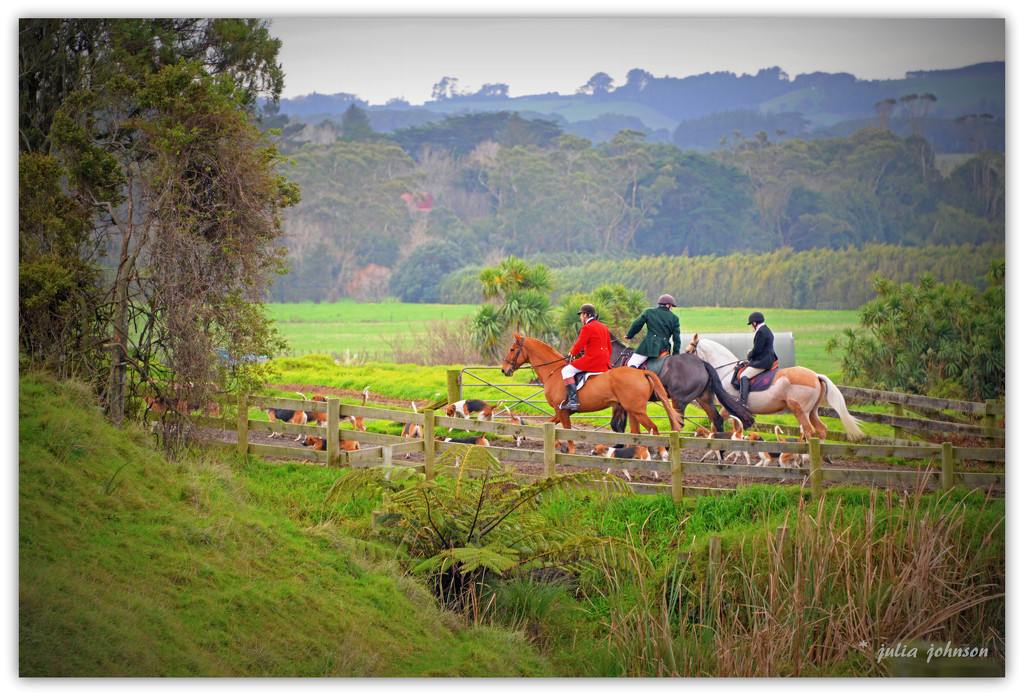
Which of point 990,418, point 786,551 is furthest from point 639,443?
point 990,418

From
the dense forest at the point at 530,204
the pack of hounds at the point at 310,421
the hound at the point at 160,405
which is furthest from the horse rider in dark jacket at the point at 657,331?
Result: the dense forest at the point at 530,204

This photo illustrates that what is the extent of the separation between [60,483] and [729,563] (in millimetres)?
5262

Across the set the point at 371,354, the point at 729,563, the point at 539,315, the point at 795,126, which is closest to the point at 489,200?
the point at 371,354

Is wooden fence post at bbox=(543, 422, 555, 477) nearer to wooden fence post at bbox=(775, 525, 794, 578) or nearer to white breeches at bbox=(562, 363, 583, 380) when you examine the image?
white breeches at bbox=(562, 363, 583, 380)

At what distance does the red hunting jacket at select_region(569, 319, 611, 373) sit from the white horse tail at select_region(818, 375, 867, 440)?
238 cm

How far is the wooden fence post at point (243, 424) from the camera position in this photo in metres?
8.86

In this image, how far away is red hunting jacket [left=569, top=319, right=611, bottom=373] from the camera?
9.20 m

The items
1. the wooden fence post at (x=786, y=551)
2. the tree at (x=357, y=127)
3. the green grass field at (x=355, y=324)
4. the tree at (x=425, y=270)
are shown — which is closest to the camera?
the wooden fence post at (x=786, y=551)

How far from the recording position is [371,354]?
19.4 metres

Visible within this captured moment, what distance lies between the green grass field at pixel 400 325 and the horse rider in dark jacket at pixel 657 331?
1.01m

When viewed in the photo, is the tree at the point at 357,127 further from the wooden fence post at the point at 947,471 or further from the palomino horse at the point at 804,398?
the wooden fence post at the point at 947,471

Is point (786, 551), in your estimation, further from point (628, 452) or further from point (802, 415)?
point (802, 415)

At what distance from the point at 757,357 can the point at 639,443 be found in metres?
2.31

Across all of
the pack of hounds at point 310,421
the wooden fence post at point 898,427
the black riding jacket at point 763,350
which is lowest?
the pack of hounds at point 310,421
